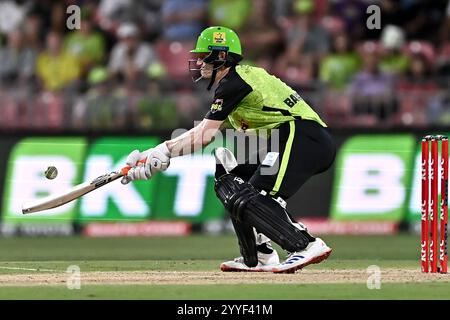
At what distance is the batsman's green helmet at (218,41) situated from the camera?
33.9 feet

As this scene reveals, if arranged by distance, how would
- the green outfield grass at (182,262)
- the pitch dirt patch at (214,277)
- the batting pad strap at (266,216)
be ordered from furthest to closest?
the batting pad strap at (266,216)
the pitch dirt patch at (214,277)
the green outfield grass at (182,262)

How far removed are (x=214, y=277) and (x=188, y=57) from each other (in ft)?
28.9

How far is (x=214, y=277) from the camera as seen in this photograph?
10.2 m

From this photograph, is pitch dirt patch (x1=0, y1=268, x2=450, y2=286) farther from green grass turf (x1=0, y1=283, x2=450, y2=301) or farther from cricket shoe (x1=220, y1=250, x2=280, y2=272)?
green grass turf (x1=0, y1=283, x2=450, y2=301)

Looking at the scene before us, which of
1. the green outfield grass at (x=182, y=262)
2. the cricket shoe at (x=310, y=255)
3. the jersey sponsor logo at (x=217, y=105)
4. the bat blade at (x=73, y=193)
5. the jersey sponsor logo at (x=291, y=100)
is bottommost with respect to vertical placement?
the green outfield grass at (x=182, y=262)

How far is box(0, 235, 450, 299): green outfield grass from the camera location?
28.9 ft

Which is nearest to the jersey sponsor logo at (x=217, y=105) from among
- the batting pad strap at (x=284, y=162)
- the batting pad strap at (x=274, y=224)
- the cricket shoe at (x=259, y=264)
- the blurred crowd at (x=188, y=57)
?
the batting pad strap at (x=284, y=162)

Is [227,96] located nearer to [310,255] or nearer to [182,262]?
[310,255]

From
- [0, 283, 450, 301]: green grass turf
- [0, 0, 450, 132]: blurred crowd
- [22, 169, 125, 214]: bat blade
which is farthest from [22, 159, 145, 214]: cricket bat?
[0, 0, 450, 132]: blurred crowd

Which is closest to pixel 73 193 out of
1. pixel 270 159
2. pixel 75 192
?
pixel 75 192

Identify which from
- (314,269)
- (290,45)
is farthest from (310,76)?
(314,269)

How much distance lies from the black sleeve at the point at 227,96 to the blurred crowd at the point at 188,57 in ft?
22.3

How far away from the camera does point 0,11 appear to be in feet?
65.6

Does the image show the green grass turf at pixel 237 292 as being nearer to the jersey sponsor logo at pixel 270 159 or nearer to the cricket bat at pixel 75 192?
the jersey sponsor logo at pixel 270 159
